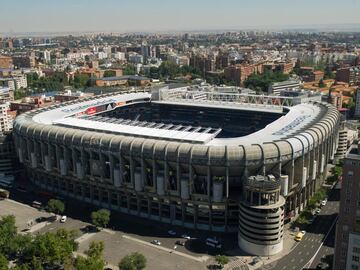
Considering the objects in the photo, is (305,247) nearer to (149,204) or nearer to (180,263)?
(180,263)

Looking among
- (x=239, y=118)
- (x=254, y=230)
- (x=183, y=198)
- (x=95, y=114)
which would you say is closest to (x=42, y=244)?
(x=183, y=198)

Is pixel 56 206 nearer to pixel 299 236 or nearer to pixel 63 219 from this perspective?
pixel 63 219

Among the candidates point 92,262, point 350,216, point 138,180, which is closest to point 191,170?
point 138,180

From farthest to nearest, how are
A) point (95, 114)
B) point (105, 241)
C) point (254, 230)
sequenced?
point (95, 114) → point (105, 241) → point (254, 230)

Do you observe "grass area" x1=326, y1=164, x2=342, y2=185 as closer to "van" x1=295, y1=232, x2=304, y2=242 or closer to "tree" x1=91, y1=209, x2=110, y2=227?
"van" x1=295, y1=232, x2=304, y2=242

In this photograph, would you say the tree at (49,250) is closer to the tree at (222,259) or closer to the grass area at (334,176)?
the tree at (222,259)

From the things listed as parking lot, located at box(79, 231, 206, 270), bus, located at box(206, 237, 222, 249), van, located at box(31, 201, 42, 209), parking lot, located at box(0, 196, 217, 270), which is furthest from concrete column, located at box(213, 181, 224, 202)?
van, located at box(31, 201, 42, 209)
